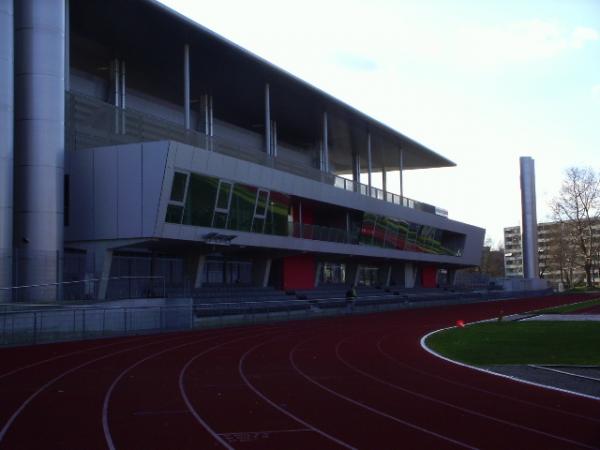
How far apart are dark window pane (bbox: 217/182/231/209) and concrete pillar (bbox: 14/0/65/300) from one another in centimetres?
830

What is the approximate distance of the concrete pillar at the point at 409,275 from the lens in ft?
216

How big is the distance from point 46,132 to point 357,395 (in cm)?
2205

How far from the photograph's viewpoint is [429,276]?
244 ft

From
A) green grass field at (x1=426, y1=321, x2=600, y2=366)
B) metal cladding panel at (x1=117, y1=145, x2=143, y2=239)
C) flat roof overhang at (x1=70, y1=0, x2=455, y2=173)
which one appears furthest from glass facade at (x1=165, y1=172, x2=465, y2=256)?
green grass field at (x1=426, y1=321, x2=600, y2=366)

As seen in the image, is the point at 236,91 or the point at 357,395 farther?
the point at 236,91

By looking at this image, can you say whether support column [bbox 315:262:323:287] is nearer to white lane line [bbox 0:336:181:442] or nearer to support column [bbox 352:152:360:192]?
support column [bbox 352:152:360:192]

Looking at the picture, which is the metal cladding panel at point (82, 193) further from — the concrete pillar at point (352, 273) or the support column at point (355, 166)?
the support column at point (355, 166)

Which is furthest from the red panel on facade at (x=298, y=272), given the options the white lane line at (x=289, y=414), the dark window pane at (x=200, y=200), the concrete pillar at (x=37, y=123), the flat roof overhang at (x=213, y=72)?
the white lane line at (x=289, y=414)

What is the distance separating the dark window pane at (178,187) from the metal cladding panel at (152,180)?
0.96 meters

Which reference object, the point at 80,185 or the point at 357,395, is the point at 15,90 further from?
the point at 357,395

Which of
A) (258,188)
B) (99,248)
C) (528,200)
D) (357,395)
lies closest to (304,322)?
(258,188)

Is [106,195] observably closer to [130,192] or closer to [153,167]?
[130,192]

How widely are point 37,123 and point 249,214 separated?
12.5 metres

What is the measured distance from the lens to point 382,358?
1891 centimetres
